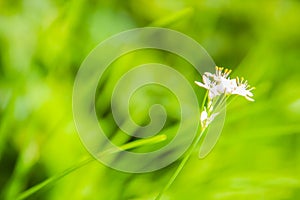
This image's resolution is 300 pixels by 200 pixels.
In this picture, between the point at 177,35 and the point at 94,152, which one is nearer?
the point at 94,152

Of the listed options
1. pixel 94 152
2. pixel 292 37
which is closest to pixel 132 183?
pixel 94 152

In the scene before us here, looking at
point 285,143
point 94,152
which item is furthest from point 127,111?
point 285,143

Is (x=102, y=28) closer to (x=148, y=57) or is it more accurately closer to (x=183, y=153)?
(x=148, y=57)

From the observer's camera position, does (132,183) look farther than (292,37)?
No

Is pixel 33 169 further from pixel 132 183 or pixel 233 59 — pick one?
pixel 233 59

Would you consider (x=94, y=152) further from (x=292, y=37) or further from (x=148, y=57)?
(x=292, y=37)

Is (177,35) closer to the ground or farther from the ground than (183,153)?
farther from the ground

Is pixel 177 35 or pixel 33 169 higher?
pixel 177 35
